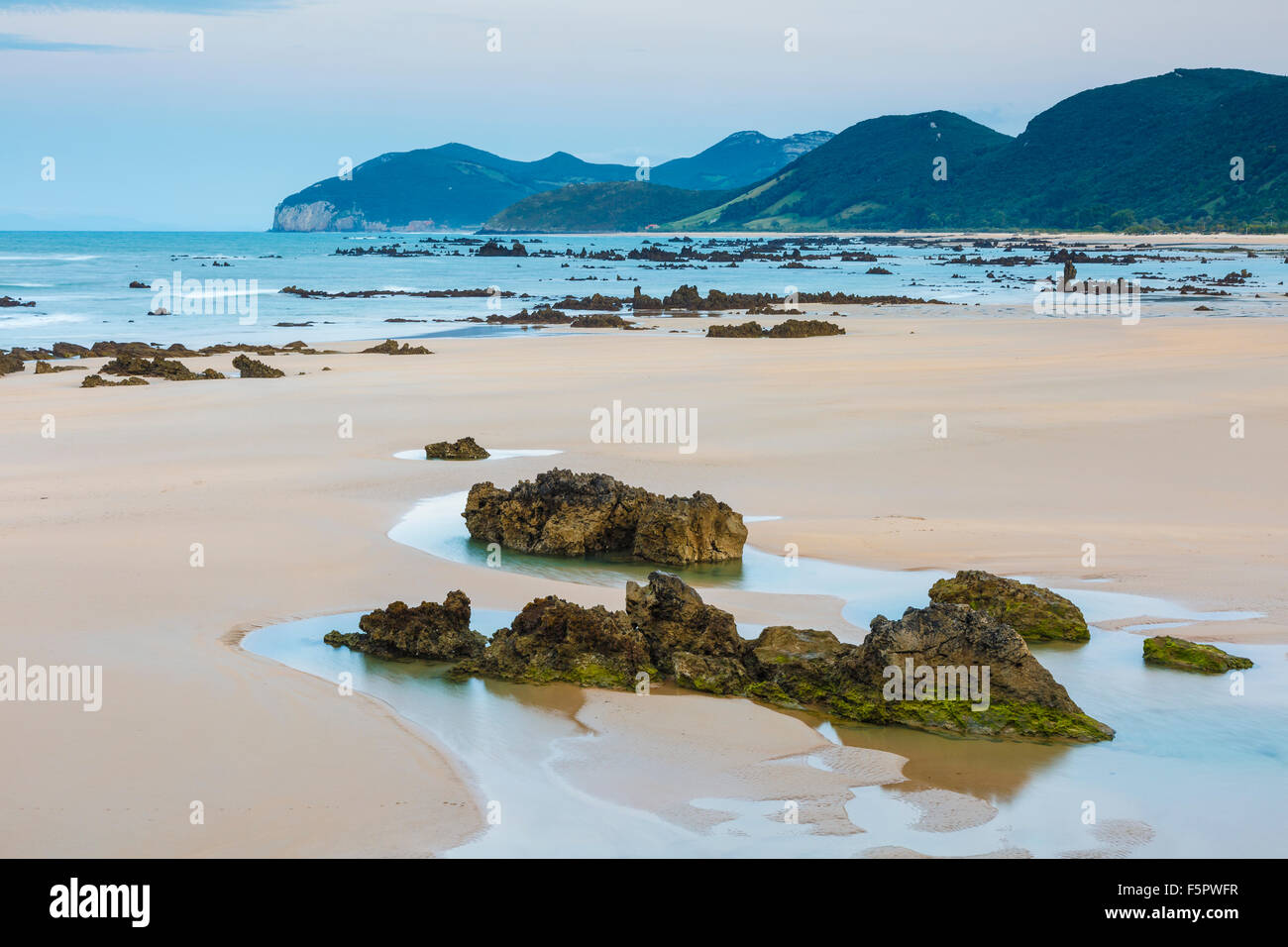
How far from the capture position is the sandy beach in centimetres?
538

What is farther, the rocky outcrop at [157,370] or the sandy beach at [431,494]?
the rocky outcrop at [157,370]

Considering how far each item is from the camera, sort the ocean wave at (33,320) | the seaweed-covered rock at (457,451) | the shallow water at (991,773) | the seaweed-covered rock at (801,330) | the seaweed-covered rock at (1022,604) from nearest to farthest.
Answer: the shallow water at (991,773)
the seaweed-covered rock at (1022,604)
the seaweed-covered rock at (457,451)
the seaweed-covered rock at (801,330)
the ocean wave at (33,320)

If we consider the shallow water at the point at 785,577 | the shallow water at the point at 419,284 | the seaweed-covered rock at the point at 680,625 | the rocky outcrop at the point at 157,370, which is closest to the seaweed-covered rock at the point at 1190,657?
the shallow water at the point at 785,577

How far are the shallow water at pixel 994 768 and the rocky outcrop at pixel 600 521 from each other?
5.09 feet

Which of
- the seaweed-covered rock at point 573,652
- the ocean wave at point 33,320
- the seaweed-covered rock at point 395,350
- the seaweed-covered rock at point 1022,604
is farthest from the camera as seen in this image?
the ocean wave at point 33,320

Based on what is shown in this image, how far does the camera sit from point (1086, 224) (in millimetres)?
125938

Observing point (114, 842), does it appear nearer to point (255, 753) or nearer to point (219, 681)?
point (255, 753)

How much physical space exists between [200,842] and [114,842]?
0.99 feet

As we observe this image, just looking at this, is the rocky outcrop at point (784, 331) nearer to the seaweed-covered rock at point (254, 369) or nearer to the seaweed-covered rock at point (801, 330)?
the seaweed-covered rock at point (801, 330)

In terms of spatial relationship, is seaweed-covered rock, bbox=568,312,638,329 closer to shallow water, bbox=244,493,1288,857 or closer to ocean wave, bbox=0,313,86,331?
ocean wave, bbox=0,313,86,331

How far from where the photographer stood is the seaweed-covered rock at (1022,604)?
754cm

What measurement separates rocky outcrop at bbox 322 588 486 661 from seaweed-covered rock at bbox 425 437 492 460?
5.94 metres

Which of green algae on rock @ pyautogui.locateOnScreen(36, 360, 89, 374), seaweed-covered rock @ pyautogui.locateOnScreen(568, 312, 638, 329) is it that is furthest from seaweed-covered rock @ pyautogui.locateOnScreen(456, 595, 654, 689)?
seaweed-covered rock @ pyautogui.locateOnScreen(568, 312, 638, 329)
